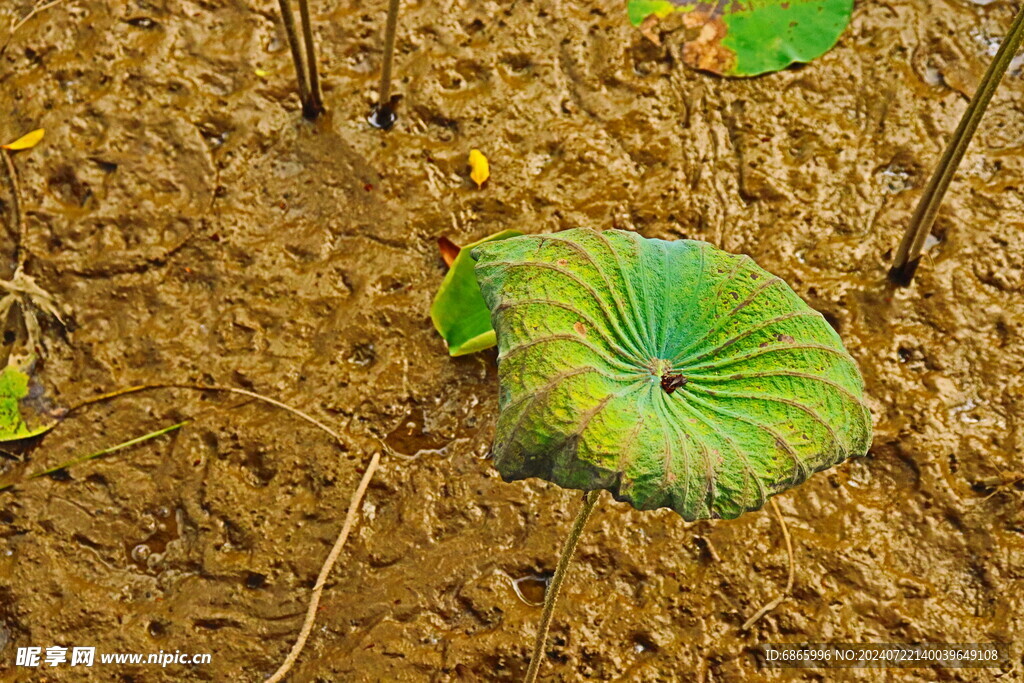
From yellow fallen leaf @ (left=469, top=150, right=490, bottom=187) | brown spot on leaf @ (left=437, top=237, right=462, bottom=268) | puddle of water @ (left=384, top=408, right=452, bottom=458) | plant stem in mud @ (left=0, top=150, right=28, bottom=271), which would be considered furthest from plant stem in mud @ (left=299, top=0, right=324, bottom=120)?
puddle of water @ (left=384, top=408, right=452, bottom=458)

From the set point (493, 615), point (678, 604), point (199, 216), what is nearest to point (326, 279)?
point (199, 216)

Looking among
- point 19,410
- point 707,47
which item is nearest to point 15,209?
point 19,410

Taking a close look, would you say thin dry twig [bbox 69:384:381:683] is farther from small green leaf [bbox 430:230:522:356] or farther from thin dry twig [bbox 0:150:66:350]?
small green leaf [bbox 430:230:522:356]

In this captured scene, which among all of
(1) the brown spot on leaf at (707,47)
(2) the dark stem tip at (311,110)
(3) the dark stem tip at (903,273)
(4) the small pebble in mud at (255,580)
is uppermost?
(1) the brown spot on leaf at (707,47)

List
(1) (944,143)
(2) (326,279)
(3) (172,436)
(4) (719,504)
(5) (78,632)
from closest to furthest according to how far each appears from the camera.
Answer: (4) (719,504) → (5) (78,632) → (3) (172,436) → (2) (326,279) → (1) (944,143)

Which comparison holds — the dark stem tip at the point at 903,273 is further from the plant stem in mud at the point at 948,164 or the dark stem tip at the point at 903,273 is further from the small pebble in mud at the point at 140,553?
the small pebble in mud at the point at 140,553

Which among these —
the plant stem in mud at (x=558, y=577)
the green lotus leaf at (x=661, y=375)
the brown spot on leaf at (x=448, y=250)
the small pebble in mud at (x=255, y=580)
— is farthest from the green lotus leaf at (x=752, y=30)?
the small pebble in mud at (x=255, y=580)

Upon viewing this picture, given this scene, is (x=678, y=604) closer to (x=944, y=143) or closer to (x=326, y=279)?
(x=326, y=279)
